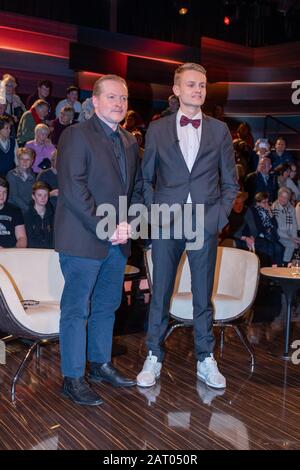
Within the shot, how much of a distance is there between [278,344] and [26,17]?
26.2 feet

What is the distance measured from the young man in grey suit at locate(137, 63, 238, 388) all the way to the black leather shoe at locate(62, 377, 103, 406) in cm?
37

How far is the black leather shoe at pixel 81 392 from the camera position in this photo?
10.7 ft

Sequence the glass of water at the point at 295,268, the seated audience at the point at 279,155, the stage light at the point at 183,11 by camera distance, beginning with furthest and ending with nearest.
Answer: the stage light at the point at 183,11
the seated audience at the point at 279,155
the glass of water at the point at 295,268

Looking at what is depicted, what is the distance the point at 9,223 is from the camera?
17.1 feet

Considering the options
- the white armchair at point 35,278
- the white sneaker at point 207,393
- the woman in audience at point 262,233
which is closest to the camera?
the white sneaker at point 207,393

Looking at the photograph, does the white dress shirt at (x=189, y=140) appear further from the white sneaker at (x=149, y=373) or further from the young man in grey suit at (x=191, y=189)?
the white sneaker at (x=149, y=373)

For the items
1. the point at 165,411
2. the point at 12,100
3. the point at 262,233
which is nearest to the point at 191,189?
the point at 165,411

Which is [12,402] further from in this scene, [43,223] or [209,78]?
[209,78]

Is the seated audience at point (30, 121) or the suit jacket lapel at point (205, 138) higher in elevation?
the seated audience at point (30, 121)

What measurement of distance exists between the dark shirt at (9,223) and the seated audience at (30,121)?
2.33m

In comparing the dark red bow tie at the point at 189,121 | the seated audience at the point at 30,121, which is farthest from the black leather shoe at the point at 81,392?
the seated audience at the point at 30,121

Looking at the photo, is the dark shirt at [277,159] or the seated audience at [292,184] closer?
the seated audience at [292,184]

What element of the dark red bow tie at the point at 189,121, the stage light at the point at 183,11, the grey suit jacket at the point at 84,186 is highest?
the stage light at the point at 183,11

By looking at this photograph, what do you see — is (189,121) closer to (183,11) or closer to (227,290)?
(227,290)
